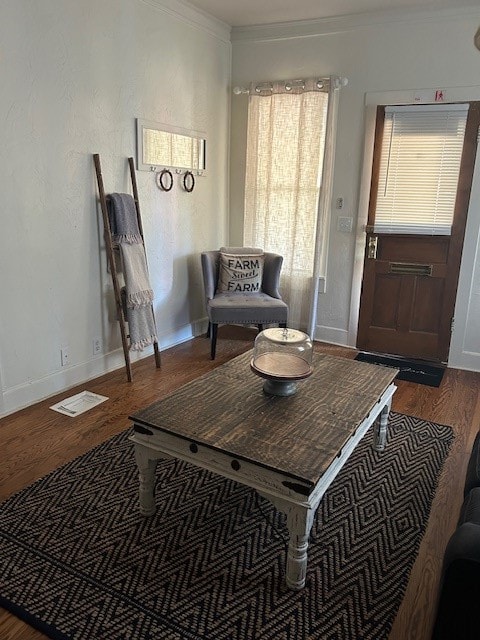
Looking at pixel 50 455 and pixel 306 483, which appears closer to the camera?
pixel 306 483

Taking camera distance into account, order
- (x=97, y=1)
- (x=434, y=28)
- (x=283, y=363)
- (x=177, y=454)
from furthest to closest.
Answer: (x=434, y=28) → (x=97, y=1) → (x=283, y=363) → (x=177, y=454)

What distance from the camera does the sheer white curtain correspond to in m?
4.12

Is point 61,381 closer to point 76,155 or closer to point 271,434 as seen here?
point 76,155

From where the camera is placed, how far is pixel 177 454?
6.10 feet

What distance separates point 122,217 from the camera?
11.0ft

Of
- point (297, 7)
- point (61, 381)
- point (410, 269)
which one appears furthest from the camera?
point (410, 269)

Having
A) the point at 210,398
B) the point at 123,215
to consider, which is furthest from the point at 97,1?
the point at 210,398

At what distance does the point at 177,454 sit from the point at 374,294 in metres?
2.83

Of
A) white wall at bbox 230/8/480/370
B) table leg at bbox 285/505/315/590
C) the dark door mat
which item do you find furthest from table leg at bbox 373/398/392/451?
white wall at bbox 230/8/480/370

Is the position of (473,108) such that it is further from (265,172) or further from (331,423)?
(331,423)

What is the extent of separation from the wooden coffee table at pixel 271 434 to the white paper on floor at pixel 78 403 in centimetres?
111

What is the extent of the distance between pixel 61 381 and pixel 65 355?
0.17m

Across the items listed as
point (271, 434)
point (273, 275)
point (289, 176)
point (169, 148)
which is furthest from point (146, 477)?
point (289, 176)

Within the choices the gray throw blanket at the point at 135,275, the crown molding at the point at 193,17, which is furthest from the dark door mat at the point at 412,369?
the crown molding at the point at 193,17
